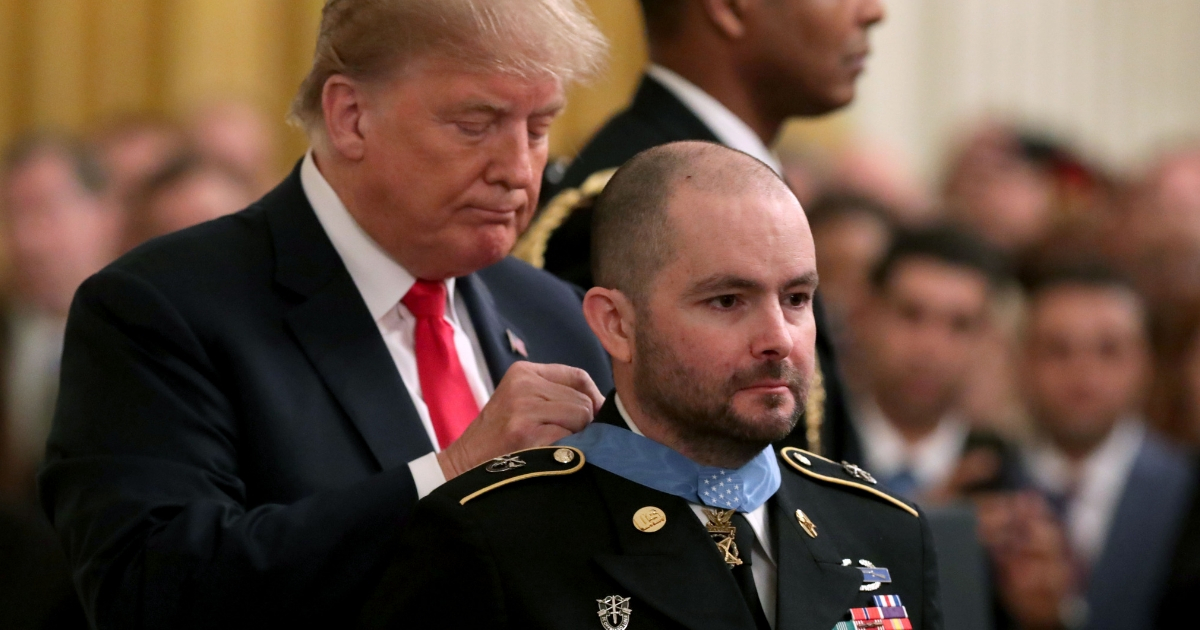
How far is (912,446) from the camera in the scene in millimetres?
4801

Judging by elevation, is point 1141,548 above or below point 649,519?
below

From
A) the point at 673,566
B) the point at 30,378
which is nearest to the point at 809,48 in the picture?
the point at 673,566

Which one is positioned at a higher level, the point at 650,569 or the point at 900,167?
the point at 650,569

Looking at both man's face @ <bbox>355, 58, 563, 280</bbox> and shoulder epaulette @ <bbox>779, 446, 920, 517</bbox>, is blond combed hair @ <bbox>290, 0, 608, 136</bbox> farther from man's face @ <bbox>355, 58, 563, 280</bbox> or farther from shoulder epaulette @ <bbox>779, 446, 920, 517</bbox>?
shoulder epaulette @ <bbox>779, 446, 920, 517</bbox>

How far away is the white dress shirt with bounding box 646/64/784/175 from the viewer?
125 inches

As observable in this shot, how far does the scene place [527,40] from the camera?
7.16 ft

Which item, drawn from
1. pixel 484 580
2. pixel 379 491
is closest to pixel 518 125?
pixel 379 491

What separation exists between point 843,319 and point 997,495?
0.78 meters

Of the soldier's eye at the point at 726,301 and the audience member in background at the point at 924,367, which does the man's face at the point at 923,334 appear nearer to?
the audience member in background at the point at 924,367

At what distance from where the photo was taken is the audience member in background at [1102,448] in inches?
183

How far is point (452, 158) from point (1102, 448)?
10.8ft

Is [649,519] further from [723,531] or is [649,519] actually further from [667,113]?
[667,113]

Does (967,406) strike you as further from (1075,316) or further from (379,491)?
(379,491)

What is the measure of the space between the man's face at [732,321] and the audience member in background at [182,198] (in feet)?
8.64
